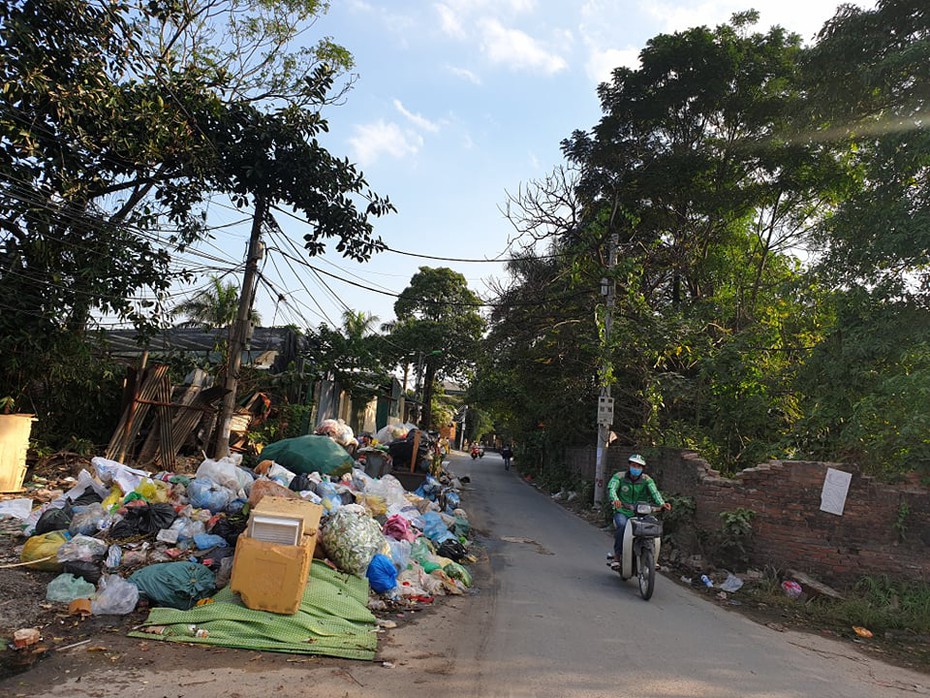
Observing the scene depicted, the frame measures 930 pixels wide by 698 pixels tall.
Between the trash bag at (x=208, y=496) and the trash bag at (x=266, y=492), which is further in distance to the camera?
the trash bag at (x=208, y=496)

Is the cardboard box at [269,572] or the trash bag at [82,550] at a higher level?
the cardboard box at [269,572]

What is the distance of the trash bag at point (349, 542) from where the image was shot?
6.61 metres

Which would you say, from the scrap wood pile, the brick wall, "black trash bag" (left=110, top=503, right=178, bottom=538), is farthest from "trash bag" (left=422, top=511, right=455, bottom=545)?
the brick wall

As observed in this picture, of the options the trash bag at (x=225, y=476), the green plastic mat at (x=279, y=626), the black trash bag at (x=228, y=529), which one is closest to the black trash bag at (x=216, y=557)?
the black trash bag at (x=228, y=529)

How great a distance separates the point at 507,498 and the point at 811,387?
37.6 ft

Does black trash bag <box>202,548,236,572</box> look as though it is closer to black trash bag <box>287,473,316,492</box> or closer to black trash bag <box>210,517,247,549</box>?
black trash bag <box>210,517,247,549</box>

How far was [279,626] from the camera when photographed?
5.11 m

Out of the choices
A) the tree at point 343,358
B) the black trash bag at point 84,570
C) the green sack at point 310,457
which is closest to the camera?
the black trash bag at point 84,570

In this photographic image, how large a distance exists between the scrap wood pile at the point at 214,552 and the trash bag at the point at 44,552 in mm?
12

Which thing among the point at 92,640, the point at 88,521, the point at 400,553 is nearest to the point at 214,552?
the point at 88,521

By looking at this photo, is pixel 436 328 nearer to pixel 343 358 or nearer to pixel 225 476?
pixel 343 358

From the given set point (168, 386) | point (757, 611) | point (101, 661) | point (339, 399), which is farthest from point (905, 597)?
point (339, 399)

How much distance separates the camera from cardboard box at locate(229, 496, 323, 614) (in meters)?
5.29

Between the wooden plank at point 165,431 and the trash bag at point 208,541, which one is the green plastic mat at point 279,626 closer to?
the trash bag at point 208,541
